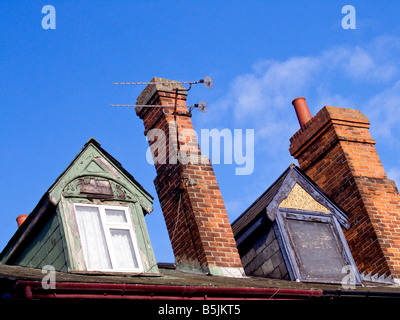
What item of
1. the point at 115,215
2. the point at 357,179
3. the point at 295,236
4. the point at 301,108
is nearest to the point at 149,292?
the point at 115,215

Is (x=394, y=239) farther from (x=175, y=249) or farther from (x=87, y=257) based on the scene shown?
(x=87, y=257)

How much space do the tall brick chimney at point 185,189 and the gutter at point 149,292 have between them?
2.31 meters

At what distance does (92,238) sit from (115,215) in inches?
25.8

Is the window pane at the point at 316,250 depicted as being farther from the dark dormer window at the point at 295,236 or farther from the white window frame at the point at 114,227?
the white window frame at the point at 114,227

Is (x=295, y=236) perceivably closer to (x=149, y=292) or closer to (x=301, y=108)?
(x=301, y=108)

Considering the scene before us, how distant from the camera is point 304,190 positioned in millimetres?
12086

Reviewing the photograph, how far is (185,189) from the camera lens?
1145cm

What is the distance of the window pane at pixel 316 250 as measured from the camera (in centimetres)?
1118

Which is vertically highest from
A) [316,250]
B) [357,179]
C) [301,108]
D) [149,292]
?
[301,108]

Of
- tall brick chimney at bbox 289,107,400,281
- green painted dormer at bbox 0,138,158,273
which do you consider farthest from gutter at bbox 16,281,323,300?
tall brick chimney at bbox 289,107,400,281

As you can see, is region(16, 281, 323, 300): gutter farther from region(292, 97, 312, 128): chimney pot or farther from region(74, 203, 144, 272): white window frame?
region(292, 97, 312, 128): chimney pot

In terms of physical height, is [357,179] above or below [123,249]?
above
